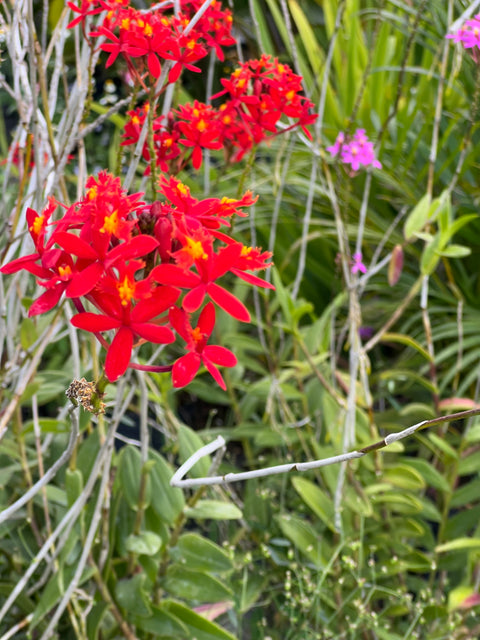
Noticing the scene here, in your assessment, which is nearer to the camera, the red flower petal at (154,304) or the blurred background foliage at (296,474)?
the red flower petal at (154,304)

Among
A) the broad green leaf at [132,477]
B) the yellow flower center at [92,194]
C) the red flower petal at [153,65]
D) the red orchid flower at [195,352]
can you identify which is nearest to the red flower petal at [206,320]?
the red orchid flower at [195,352]

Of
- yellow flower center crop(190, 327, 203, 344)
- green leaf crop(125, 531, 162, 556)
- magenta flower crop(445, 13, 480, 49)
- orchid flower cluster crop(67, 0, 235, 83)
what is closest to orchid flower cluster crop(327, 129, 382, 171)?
magenta flower crop(445, 13, 480, 49)

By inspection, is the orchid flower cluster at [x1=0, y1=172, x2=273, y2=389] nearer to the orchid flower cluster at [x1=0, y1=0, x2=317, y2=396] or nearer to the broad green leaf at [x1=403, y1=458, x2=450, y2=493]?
the orchid flower cluster at [x1=0, y1=0, x2=317, y2=396]

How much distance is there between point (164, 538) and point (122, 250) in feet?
2.10

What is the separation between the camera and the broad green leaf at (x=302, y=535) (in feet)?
3.67

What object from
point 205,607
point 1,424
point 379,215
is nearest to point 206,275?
point 1,424

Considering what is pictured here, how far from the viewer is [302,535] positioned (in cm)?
114

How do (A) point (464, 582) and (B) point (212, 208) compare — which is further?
(A) point (464, 582)

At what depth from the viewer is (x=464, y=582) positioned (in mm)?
1191

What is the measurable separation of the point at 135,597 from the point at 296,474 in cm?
47

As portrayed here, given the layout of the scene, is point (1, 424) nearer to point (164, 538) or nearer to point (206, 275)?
point (164, 538)

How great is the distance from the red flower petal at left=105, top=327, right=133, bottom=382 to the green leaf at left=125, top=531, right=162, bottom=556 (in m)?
0.51

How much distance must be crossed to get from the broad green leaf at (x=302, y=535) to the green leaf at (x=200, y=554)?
0.53 feet

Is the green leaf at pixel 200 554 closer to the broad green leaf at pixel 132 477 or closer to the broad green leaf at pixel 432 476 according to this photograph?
the broad green leaf at pixel 132 477
